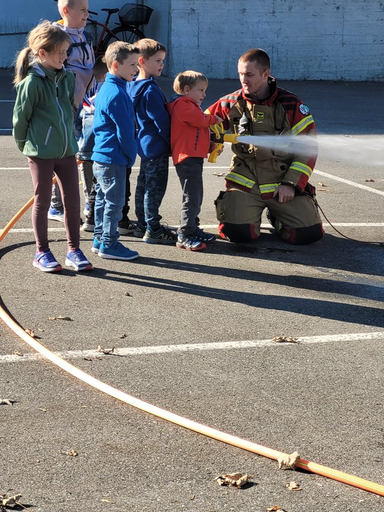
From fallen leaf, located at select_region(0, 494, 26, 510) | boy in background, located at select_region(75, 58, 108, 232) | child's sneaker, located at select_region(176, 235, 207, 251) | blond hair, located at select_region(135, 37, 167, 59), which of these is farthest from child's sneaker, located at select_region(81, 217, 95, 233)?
fallen leaf, located at select_region(0, 494, 26, 510)

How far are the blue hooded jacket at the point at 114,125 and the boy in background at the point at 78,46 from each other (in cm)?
68

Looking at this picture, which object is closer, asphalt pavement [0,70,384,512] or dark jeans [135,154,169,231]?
asphalt pavement [0,70,384,512]

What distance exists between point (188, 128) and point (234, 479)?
154 inches

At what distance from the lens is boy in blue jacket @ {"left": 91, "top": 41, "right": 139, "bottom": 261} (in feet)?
20.9

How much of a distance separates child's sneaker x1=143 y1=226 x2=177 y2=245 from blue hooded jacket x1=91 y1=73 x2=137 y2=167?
88 centimetres

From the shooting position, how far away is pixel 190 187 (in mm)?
7020

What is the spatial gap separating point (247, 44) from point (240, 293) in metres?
15.8

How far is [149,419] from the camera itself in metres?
4.09

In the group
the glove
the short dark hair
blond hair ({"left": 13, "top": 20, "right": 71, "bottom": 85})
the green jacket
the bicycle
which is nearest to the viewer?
blond hair ({"left": 13, "top": 20, "right": 71, "bottom": 85})

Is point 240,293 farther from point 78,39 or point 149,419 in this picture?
point 78,39

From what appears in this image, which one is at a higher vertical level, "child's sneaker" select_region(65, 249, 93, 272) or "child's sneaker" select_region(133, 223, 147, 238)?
"child's sneaker" select_region(65, 249, 93, 272)

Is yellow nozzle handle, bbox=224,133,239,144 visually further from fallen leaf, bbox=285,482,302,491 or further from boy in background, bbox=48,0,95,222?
fallen leaf, bbox=285,482,302,491

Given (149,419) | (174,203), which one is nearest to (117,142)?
(174,203)

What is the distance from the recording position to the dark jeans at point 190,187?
6.96 meters
